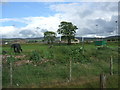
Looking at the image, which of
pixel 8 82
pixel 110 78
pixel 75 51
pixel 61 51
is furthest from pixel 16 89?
pixel 61 51

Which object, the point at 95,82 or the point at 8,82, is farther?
the point at 8,82

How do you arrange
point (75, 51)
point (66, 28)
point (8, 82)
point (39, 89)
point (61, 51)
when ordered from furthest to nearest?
point (66, 28) → point (61, 51) → point (75, 51) → point (8, 82) → point (39, 89)

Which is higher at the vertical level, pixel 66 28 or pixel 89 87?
pixel 66 28

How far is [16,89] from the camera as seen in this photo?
652 centimetres

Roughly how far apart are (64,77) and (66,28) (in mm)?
43560

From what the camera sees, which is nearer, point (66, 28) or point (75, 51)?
point (75, 51)

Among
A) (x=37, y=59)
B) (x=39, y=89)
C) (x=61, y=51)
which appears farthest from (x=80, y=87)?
(x=61, y=51)

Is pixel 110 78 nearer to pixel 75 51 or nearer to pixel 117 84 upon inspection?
pixel 117 84

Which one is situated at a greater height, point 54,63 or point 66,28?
point 66,28

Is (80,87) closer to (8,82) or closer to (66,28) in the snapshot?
(8,82)

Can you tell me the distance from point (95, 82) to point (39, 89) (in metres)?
1.96

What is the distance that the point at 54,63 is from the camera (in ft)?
39.8

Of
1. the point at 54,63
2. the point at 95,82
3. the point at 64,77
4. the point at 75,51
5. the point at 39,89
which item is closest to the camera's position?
the point at 39,89

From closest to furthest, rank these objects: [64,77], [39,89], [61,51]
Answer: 1. [39,89]
2. [64,77]
3. [61,51]
